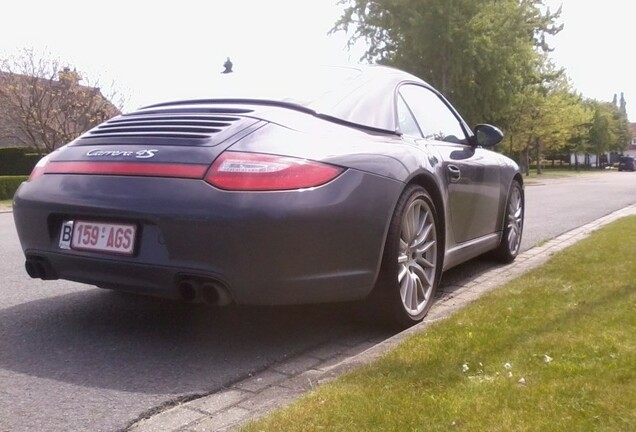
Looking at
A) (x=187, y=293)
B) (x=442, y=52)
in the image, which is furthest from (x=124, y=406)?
(x=442, y=52)

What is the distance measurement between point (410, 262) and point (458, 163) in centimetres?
99

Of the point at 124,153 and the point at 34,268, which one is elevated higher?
the point at 124,153

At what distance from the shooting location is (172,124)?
3.61 metres

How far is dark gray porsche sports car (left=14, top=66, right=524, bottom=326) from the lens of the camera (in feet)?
10.3

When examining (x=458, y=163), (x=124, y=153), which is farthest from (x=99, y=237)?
(x=458, y=163)

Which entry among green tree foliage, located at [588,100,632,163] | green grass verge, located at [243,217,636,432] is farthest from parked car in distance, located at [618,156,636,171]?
green grass verge, located at [243,217,636,432]

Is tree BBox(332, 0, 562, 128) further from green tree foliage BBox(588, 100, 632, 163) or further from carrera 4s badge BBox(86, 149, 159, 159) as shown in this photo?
green tree foliage BBox(588, 100, 632, 163)

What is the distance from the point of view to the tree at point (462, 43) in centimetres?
3134

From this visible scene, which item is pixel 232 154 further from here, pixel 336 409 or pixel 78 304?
pixel 78 304

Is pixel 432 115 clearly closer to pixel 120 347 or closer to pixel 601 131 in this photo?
pixel 120 347

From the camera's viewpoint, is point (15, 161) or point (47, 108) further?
point (47, 108)

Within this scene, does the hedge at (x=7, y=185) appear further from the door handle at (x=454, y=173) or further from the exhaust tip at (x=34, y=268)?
the door handle at (x=454, y=173)

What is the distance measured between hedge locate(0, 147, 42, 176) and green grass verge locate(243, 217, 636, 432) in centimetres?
3220

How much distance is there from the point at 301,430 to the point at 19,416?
102cm
